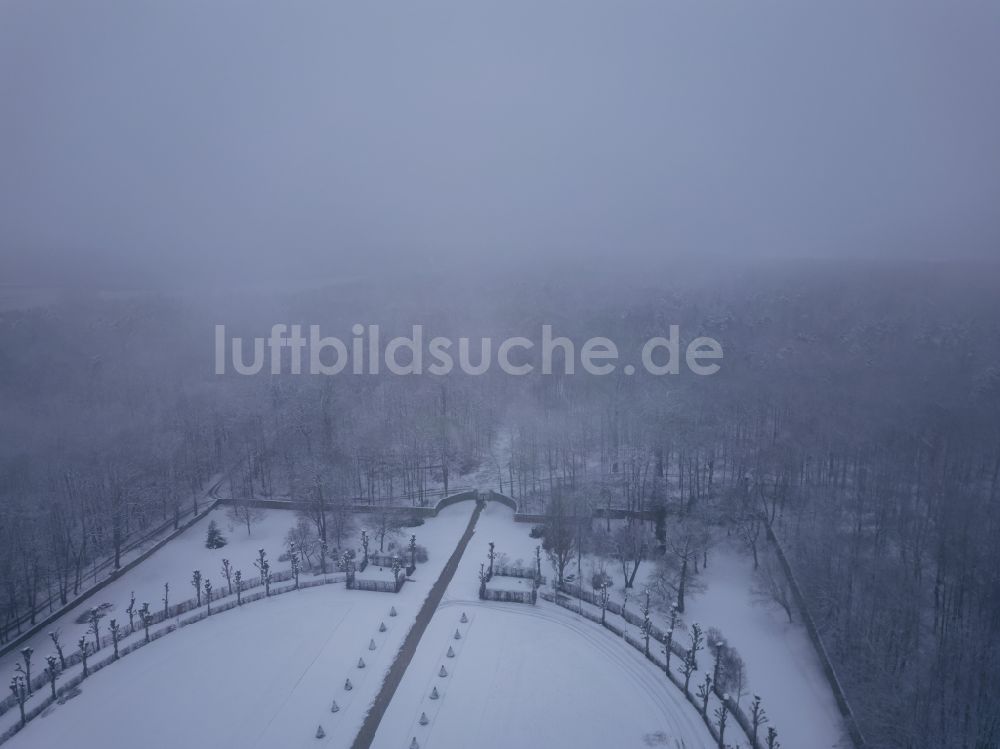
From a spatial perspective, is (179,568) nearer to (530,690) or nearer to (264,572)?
(264,572)

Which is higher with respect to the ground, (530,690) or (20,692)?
(20,692)

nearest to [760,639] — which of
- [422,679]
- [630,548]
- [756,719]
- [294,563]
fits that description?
[756,719]

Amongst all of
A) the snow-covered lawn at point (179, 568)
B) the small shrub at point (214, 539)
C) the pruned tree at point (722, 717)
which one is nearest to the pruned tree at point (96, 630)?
the snow-covered lawn at point (179, 568)

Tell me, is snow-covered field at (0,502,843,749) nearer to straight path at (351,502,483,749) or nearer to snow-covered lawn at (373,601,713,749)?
snow-covered lawn at (373,601,713,749)

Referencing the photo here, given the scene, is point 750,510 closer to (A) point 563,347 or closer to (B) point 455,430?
(B) point 455,430

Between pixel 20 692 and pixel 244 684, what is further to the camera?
pixel 244 684

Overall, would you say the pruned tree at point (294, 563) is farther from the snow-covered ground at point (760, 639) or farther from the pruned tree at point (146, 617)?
the snow-covered ground at point (760, 639)
